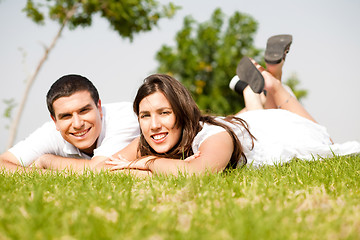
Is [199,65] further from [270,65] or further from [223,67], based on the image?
[270,65]

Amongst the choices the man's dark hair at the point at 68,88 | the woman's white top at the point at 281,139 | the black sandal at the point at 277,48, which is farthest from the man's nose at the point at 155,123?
the black sandal at the point at 277,48

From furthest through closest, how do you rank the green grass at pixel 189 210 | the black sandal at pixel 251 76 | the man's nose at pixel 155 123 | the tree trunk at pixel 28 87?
the tree trunk at pixel 28 87 < the black sandal at pixel 251 76 < the man's nose at pixel 155 123 < the green grass at pixel 189 210

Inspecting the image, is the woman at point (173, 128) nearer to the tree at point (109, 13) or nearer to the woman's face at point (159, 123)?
the woman's face at point (159, 123)

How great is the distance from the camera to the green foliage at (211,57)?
18031 millimetres

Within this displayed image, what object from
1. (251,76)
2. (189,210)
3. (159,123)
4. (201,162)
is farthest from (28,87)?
(189,210)

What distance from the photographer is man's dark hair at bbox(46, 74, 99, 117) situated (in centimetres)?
475

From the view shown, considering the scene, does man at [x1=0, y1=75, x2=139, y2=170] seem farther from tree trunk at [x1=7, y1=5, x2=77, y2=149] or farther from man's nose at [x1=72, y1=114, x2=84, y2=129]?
tree trunk at [x1=7, y1=5, x2=77, y2=149]

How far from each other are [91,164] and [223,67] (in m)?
14.7

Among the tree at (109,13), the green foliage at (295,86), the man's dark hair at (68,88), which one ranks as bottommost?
the green foliage at (295,86)

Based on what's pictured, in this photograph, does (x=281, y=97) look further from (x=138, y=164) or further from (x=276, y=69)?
(x=138, y=164)

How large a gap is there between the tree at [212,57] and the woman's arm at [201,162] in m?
14.0

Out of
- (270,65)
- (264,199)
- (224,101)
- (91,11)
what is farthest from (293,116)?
(224,101)

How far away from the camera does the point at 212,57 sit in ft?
61.6

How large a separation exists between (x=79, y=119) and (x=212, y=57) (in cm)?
1473
